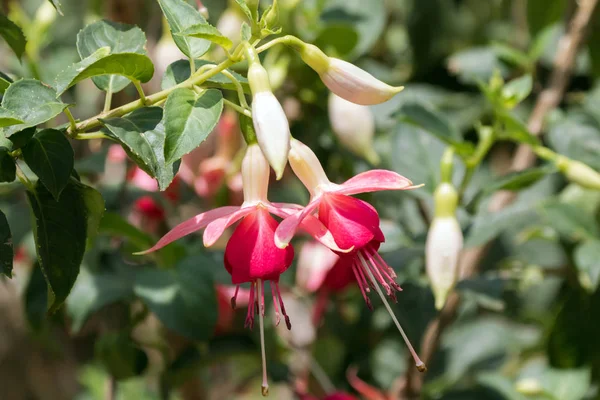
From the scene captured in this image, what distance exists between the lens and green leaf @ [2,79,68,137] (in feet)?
1.57

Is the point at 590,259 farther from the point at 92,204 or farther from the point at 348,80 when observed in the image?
the point at 92,204

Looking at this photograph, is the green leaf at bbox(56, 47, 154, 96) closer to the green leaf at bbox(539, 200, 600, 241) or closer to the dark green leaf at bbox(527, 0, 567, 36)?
the green leaf at bbox(539, 200, 600, 241)

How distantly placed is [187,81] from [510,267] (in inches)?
27.2

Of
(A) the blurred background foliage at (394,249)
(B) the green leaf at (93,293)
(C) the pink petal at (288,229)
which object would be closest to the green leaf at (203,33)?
(C) the pink petal at (288,229)

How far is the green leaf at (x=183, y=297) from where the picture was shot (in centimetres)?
81

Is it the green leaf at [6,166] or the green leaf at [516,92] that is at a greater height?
the green leaf at [6,166]

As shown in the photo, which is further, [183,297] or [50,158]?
[183,297]

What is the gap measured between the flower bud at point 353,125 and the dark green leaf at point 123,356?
13.9 inches

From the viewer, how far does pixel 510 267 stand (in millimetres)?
1080

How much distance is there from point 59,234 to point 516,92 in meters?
0.58

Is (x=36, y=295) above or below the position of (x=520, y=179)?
below

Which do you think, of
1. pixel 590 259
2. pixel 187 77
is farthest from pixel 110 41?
pixel 590 259

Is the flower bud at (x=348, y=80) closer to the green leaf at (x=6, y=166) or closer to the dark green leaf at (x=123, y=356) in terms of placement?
the green leaf at (x=6, y=166)

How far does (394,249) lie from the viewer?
88 centimetres
